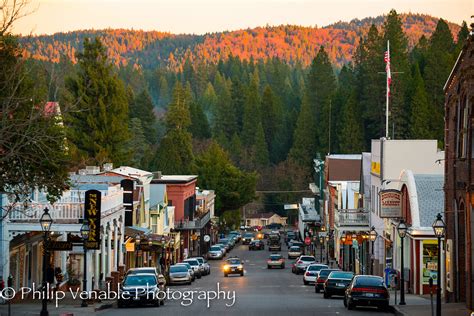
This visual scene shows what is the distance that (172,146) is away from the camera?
505 ft

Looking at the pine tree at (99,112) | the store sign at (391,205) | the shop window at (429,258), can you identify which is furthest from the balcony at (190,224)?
the shop window at (429,258)

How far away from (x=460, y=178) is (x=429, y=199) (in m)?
10.9

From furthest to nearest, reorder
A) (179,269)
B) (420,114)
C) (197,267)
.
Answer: (420,114), (197,267), (179,269)

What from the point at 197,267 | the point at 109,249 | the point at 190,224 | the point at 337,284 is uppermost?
the point at 109,249

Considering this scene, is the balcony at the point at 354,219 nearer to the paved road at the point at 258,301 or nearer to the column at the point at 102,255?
the paved road at the point at 258,301

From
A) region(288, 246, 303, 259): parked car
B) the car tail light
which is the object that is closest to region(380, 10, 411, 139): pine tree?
region(288, 246, 303, 259): parked car

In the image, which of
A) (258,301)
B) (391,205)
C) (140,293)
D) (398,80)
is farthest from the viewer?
(398,80)

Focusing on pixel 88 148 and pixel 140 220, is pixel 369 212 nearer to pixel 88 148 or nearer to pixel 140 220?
pixel 140 220

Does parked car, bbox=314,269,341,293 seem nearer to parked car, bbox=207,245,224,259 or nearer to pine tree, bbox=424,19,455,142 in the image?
parked car, bbox=207,245,224,259

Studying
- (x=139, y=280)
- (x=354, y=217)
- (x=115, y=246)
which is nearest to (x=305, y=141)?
(x=354, y=217)

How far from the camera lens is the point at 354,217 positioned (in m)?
71.9

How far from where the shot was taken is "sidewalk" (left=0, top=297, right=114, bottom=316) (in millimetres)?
35156

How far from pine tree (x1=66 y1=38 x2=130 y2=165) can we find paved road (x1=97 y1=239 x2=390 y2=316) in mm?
33209

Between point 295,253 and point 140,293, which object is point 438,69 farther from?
point 140,293
